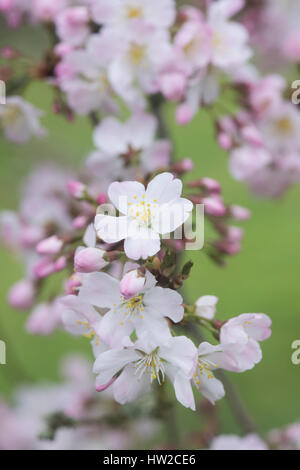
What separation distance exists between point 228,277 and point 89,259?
49.8 inches

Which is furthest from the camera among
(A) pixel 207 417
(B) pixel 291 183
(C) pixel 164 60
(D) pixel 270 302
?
(D) pixel 270 302

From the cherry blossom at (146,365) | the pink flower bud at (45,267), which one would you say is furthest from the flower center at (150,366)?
the pink flower bud at (45,267)

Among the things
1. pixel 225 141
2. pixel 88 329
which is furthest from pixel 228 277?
pixel 88 329

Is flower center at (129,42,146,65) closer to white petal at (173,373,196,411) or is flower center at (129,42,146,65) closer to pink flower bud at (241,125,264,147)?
pink flower bud at (241,125,264,147)

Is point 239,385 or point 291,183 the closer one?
point 291,183

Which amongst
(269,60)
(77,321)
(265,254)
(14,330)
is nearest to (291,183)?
(269,60)

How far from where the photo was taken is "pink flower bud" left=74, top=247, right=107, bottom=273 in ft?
2.39

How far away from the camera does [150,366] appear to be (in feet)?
2.48

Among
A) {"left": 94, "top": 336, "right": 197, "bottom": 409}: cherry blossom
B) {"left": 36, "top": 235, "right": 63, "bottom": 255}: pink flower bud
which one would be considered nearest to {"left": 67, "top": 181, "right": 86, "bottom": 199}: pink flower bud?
{"left": 36, "top": 235, "right": 63, "bottom": 255}: pink flower bud

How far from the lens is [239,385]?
1.75 meters

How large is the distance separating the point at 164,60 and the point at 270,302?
100 cm

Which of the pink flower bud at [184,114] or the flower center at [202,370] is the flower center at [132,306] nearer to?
the flower center at [202,370]
